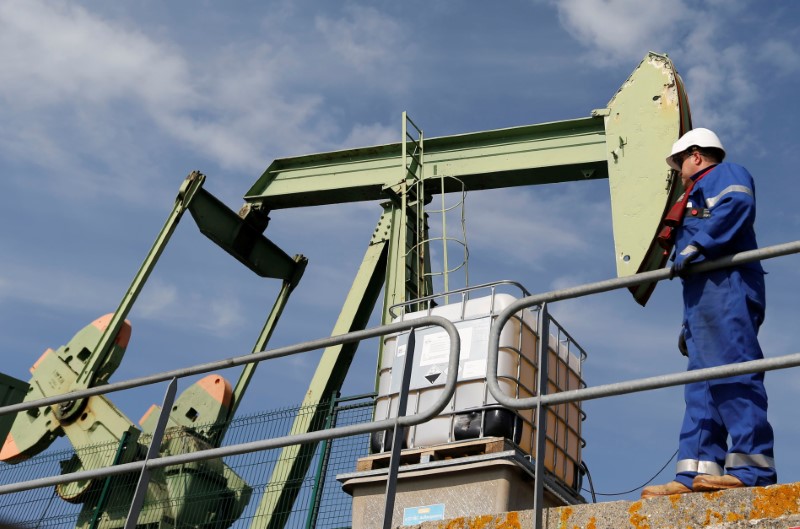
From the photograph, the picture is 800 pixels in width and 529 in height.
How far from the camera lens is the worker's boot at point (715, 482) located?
4.05 metres

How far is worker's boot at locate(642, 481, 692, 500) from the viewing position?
4234 mm

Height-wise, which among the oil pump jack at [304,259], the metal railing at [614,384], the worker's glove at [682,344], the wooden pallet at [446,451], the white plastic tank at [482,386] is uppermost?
the oil pump jack at [304,259]

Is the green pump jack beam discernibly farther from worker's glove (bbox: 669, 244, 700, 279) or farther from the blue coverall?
worker's glove (bbox: 669, 244, 700, 279)

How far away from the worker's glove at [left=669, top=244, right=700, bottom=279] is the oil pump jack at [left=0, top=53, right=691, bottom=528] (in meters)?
2.08

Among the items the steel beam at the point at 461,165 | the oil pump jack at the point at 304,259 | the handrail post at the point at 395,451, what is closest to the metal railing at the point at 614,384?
the handrail post at the point at 395,451

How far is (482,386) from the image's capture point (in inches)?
252

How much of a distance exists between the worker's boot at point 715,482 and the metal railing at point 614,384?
0.57 metres

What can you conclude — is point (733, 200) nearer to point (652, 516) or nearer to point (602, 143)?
point (652, 516)

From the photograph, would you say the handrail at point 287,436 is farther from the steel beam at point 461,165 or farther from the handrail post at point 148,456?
the steel beam at point 461,165

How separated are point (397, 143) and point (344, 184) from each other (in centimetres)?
83

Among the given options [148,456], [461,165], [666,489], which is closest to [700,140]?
[666,489]

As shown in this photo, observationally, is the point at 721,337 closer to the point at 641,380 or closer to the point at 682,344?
the point at 682,344

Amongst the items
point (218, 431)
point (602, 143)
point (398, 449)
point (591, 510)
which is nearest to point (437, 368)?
point (398, 449)

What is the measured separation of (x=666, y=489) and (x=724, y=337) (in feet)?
2.32
